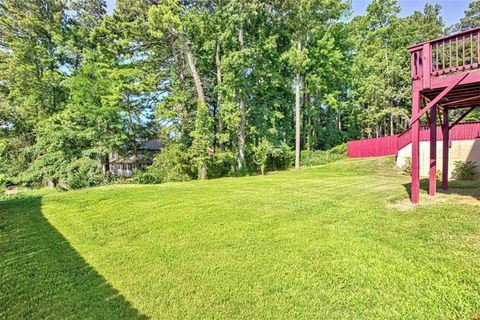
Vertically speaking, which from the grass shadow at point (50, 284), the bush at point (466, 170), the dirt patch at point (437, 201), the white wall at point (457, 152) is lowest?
the grass shadow at point (50, 284)

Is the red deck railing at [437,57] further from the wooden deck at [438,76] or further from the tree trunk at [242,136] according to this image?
the tree trunk at [242,136]

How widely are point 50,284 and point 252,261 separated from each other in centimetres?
252

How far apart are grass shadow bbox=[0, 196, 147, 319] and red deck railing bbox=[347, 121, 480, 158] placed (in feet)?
43.9

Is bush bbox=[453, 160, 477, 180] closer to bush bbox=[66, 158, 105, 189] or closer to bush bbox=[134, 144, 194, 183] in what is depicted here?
bush bbox=[134, 144, 194, 183]

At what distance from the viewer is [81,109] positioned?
16891mm

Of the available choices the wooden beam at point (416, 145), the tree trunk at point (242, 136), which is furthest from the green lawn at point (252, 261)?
the tree trunk at point (242, 136)

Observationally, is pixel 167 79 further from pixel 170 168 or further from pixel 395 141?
pixel 395 141

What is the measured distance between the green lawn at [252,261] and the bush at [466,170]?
464 cm

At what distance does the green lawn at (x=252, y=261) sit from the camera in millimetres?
2766

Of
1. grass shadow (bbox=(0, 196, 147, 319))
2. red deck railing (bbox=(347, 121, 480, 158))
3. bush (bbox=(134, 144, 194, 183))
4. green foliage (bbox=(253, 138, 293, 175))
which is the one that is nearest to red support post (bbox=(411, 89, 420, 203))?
grass shadow (bbox=(0, 196, 147, 319))

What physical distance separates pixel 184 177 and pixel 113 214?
898cm

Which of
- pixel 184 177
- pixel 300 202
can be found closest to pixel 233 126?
pixel 184 177

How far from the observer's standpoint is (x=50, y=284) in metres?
3.41

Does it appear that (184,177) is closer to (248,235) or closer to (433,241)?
(248,235)
